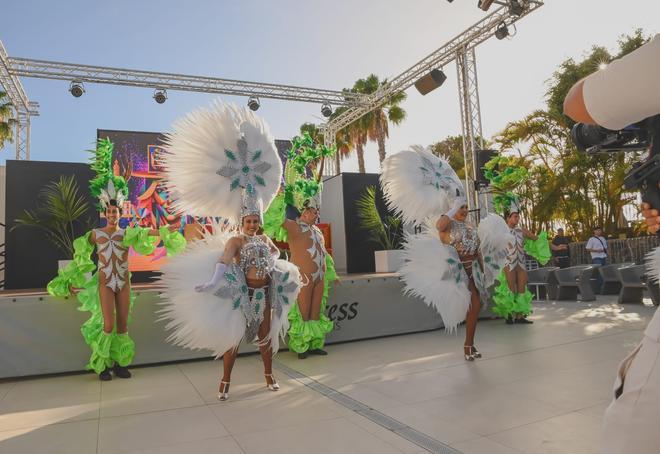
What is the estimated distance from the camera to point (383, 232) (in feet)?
28.9

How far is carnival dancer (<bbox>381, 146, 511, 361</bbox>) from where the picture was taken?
4.23m

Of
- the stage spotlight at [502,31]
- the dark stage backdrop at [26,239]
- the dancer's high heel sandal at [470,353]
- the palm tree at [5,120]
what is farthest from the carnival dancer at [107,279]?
the palm tree at [5,120]

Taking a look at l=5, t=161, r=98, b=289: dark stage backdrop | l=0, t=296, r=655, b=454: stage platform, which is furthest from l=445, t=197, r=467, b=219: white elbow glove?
l=5, t=161, r=98, b=289: dark stage backdrop

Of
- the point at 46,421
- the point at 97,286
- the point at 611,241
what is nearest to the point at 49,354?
the point at 97,286

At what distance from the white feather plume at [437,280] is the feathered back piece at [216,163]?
60.6 inches

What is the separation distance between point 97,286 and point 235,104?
2079mm

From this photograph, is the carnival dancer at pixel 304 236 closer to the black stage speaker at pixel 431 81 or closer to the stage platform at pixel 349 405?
the stage platform at pixel 349 405

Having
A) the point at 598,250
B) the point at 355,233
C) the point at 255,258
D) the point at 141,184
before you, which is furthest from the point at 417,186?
the point at 141,184

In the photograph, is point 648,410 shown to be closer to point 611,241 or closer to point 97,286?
point 97,286

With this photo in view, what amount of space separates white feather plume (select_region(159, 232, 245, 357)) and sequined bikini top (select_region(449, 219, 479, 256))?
6.72 ft

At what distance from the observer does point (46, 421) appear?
3.07 meters

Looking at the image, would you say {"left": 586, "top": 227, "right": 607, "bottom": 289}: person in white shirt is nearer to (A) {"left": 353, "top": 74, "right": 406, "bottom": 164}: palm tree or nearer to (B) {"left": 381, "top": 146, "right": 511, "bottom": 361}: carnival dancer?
(B) {"left": 381, "top": 146, "right": 511, "bottom": 361}: carnival dancer

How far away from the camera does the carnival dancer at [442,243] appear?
13.9 ft

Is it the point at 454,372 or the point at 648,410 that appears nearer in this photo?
the point at 648,410
